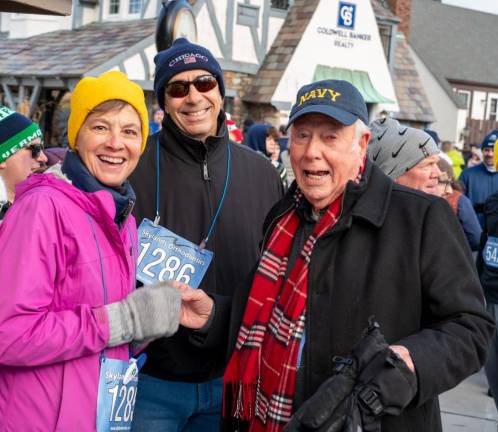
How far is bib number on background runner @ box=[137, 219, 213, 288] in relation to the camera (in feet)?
10.6

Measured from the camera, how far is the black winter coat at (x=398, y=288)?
2.39 meters

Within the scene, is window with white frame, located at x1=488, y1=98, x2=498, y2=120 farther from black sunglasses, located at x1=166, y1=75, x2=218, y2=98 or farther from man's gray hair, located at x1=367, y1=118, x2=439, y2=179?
black sunglasses, located at x1=166, y1=75, x2=218, y2=98

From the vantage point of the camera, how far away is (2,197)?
153 inches

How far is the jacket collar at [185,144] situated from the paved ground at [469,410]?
137 inches

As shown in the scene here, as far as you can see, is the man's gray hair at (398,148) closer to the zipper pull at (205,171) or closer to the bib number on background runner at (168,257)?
the zipper pull at (205,171)

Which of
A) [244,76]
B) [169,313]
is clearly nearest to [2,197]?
[169,313]

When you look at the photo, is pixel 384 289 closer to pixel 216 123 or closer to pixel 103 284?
pixel 103 284

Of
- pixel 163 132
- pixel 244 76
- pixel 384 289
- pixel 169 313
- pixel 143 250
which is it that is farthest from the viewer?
pixel 244 76

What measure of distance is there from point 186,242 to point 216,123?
62 cm

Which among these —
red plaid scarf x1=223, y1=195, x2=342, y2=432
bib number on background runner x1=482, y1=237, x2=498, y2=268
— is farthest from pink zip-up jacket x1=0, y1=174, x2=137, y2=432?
bib number on background runner x1=482, y1=237, x2=498, y2=268

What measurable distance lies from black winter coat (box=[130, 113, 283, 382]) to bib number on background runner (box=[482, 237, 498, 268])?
2.38 metres

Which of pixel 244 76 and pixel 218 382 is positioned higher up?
pixel 244 76

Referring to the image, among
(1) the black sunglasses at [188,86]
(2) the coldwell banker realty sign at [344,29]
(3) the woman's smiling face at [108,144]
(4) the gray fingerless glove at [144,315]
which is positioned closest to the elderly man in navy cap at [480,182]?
(1) the black sunglasses at [188,86]

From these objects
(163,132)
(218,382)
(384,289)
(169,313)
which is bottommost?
(218,382)
